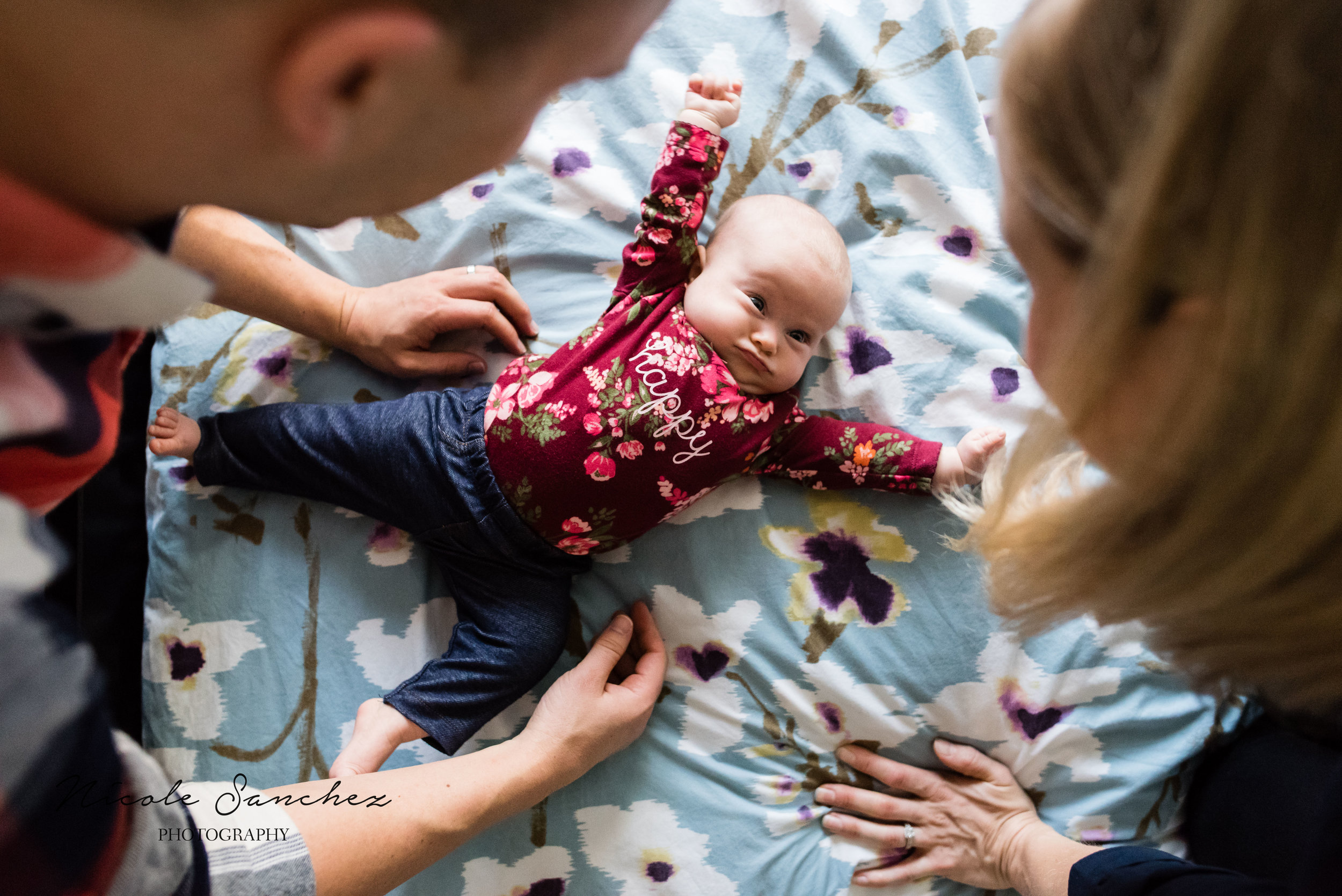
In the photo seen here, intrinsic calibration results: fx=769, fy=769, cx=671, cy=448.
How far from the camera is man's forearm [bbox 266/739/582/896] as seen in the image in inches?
29.7

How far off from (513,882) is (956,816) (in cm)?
65

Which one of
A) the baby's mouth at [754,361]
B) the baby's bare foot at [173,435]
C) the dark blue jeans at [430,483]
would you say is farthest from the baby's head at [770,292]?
the baby's bare foot at [173,435]

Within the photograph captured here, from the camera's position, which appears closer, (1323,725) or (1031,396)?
(1323,725)

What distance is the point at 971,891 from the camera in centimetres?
116

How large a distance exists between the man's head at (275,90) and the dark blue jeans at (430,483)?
2.47 feet

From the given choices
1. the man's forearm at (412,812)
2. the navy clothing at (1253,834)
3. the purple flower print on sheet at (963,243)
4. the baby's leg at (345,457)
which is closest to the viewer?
the navy clothing at (1253,834)

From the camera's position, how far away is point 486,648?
1.09 m

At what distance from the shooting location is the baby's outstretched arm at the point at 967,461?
114cm

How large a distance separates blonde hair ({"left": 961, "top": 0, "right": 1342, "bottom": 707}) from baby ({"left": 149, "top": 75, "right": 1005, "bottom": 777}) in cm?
60

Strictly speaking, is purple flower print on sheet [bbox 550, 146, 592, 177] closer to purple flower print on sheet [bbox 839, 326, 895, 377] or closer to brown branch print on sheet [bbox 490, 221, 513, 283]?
brown branch print on sheet [bbox 490, 221, 513, 283]

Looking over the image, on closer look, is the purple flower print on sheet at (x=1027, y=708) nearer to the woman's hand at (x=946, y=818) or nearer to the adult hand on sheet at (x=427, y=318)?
the woman's hand at (x=946, y=818)

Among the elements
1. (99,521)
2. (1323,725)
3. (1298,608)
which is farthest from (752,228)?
(99,521)

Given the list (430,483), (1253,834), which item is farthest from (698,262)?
(1253,834)

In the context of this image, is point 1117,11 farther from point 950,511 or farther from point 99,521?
point 99,521
